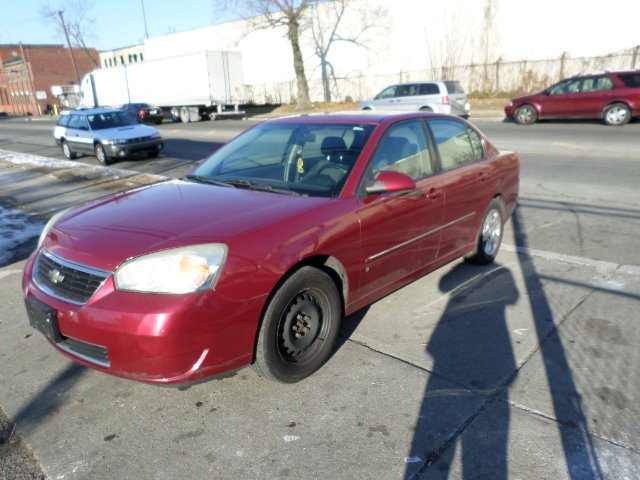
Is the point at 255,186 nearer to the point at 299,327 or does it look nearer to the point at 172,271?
the point at 299,327

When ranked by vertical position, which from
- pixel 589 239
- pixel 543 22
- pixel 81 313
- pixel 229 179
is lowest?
pixel 589 239

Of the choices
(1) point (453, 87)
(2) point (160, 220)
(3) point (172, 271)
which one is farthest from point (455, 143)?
(1) point (453, 87)

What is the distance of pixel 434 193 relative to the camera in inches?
165

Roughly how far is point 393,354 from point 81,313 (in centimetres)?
202

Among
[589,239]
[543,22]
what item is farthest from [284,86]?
[589,239]

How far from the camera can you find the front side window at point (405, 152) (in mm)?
3848

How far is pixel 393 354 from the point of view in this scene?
11.8 ft

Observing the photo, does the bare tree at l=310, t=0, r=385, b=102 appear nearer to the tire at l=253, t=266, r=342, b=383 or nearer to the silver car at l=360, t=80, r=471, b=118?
the silver car at l=360, t=80, r=471, b=118

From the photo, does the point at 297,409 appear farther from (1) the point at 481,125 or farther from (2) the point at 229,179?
(1) the point at 481,125

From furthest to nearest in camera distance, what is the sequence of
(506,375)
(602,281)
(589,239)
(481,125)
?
(481,125)
(589,239)
(602,281)
(506,375)

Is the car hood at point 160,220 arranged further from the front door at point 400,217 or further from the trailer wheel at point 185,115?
the trailer wheel at point 185,115

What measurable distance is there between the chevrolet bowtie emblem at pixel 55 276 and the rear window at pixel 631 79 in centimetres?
1863

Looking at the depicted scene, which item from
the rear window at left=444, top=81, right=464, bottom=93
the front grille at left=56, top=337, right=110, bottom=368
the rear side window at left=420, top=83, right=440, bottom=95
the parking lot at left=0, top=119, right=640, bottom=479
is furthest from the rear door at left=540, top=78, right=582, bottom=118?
the front grille at left=56, top=337, right=110, bottom=368

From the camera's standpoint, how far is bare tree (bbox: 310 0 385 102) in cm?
3617
